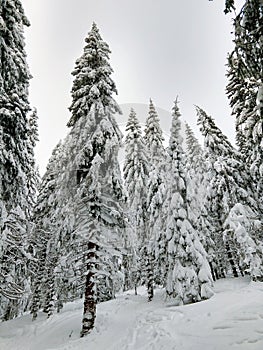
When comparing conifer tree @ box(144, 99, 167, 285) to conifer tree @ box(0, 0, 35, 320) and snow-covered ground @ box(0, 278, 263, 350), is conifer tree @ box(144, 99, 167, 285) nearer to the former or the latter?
snow-covered ground @ box(0, 278, 263, 350)

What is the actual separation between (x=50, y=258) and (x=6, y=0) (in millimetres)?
14839

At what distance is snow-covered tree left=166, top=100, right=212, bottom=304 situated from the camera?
45.1 feet

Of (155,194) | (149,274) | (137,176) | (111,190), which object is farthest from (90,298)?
(137,176)

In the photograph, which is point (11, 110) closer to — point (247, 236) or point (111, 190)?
point (111, 190)

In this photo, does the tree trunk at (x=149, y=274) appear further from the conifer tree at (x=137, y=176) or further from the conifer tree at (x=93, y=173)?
the conifer tree at (x=93, y=173)

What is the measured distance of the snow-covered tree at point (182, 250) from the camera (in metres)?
13.7

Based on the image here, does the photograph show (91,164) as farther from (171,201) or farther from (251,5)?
(251,5)

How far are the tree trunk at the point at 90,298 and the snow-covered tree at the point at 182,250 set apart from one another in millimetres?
5251

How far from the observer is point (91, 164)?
497 inches

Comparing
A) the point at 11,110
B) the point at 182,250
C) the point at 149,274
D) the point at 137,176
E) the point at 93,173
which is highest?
the point at 137,176

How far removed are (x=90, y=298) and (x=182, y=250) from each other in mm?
5994

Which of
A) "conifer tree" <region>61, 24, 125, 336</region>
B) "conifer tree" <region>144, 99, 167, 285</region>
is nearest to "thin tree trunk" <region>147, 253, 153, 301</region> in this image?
"conifer tree" <region>144, 99, 167, 285</region>

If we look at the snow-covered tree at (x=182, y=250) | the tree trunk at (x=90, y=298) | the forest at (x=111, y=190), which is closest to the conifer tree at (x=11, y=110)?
the forest at (x=111, y=190)

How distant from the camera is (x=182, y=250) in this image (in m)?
14.4
